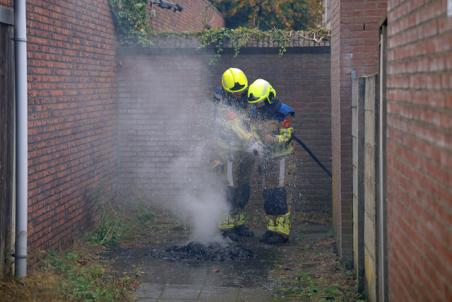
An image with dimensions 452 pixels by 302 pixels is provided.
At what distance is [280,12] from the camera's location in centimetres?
2442

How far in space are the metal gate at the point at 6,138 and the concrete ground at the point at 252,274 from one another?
4.41 ft

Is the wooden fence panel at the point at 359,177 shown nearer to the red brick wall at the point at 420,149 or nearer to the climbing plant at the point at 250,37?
the red brick wall at the point at 420,149

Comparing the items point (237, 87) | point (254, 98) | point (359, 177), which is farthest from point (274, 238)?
point (359, 177)

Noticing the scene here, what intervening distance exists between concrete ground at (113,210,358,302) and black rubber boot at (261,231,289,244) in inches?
4.1

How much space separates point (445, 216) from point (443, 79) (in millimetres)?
597

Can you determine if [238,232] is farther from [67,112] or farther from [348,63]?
[348,63]

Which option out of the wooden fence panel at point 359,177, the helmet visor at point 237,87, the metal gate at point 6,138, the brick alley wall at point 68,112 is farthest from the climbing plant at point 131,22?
the wooden fence panel at point 359,177

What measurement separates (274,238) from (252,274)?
1551 mm

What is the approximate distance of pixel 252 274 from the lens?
7.89 m

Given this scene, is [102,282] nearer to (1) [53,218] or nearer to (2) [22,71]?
(1) [53,218]

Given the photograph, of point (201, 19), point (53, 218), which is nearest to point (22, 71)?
point (53, 218)

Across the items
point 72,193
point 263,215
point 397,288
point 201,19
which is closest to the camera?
point 397,288

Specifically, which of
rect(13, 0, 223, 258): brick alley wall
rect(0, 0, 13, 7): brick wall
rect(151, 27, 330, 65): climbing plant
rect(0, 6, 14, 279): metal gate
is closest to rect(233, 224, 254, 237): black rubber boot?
rect(13, 0, 223, 258): brick alley wall

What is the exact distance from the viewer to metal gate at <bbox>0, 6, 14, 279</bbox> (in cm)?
652
